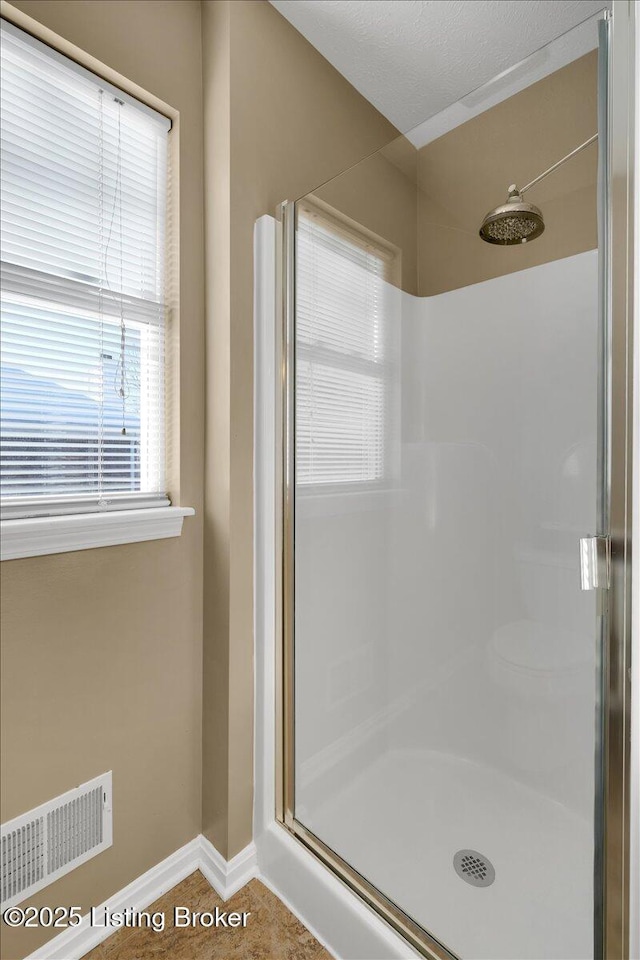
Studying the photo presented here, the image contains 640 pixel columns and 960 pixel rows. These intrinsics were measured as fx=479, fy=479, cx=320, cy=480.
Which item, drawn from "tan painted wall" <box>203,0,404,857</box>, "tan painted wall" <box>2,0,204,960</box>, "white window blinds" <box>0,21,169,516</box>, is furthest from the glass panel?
"white window blinds" <box>0,21,169,516</box>

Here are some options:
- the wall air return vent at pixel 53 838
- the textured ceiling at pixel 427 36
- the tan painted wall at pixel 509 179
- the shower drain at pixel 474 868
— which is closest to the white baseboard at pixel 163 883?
the wall air return vent at pixel 53 838

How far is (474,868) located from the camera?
1.28 metres

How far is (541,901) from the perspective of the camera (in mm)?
1165

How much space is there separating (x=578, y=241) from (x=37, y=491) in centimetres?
131

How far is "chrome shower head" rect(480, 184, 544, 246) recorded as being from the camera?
112 centimetres

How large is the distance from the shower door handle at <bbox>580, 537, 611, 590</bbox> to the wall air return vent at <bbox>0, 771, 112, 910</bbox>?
1.21 metres

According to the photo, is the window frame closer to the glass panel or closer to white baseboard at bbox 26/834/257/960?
the glass panel

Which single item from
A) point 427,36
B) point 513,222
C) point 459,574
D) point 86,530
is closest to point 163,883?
point 86,530

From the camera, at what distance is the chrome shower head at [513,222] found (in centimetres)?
112

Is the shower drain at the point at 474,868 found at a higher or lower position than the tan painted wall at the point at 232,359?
lower

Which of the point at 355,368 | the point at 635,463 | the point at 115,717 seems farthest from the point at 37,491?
the point at 635,463

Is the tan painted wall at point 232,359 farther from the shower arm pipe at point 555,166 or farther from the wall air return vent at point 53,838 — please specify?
the shower arm pipe at point 555,166

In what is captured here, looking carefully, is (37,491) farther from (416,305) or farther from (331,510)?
(416,305)

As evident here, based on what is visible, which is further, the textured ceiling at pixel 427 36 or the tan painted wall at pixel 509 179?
the textured ceiling at pixel 427 36
